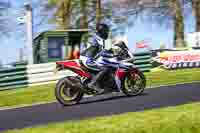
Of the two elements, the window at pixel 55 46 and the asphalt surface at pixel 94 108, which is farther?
the window at pixel 55 46

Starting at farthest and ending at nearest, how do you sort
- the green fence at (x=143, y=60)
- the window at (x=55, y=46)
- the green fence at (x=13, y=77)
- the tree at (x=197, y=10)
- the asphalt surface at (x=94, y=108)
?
the tree at (x=197, y=10)
the window at (x=55, y=46)
the green fence at (x=143, y=60)
the green fence at (x=13, y=77)
the asphalt surface at (x=94, y=108)

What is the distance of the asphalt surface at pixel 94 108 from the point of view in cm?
956

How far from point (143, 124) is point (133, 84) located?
5.11 meters

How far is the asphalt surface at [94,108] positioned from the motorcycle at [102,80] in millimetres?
→ 223

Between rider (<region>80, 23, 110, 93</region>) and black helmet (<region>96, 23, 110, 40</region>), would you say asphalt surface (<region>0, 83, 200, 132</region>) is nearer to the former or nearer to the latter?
rider (<region>80, 23, 110, 93</region>)

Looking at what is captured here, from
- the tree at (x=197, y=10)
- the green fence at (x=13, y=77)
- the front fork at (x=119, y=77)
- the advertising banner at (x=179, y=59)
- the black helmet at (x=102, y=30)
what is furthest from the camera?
the tree at (x=197, y=10)

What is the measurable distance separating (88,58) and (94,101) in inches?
40.5

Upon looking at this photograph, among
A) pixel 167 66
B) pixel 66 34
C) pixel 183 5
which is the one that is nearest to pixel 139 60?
pixel 167 66

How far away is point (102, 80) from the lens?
12133 millimetres

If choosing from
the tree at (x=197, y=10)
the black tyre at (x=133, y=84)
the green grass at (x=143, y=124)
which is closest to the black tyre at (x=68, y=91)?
the black tyre at (x=133, y=84)

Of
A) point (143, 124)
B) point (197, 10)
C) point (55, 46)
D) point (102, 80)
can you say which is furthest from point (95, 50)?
point (197, 10)

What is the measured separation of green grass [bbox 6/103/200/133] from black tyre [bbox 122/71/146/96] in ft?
11.9

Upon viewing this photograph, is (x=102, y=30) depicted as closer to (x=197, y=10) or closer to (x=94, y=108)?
(x=94, y=108)

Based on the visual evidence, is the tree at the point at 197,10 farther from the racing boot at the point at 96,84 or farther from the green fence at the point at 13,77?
the racing boot at the point at 96,84
